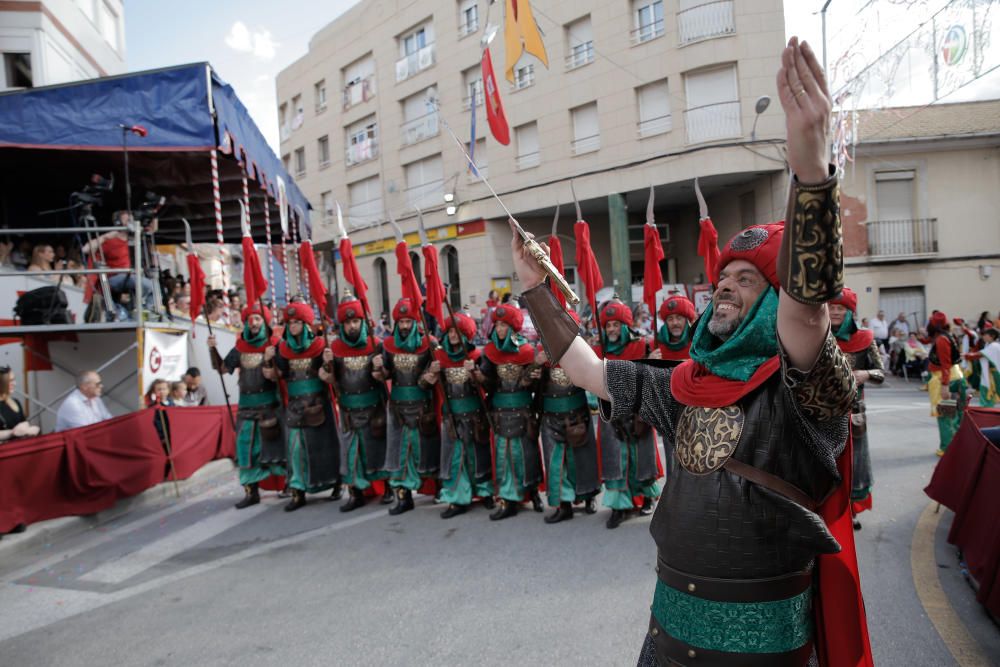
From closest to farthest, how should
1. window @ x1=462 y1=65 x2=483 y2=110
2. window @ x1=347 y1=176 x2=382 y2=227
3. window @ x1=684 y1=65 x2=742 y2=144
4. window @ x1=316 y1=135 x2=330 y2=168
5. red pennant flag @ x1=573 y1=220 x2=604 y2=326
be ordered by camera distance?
red pennant flag @ x1=573 y1=220 x2=604 y2=326 → window @ x1=684 y1=65 x2=742 y2=144 → window @ x1=462 y1=65 x2=483 y2=110 → window @ x1=347 y1=176 x2=382 y2=227 → window @ x1=316 y1=135 x2=330 y2=168

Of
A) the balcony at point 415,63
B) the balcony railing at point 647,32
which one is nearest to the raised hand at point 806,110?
the balcony railing at point 647,32

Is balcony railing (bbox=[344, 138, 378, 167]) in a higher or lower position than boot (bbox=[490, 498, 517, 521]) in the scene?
higher

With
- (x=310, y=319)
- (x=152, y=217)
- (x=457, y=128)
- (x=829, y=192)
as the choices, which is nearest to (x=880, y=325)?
(x=457, y=128)

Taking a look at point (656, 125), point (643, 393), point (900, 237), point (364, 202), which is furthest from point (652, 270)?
point (364, 202)

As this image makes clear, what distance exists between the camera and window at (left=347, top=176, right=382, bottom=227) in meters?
24.9

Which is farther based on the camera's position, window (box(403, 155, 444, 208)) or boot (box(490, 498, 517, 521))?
window (box(403, 155, 444, 208))

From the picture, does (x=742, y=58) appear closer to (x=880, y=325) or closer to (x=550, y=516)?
(x=880, y=325)

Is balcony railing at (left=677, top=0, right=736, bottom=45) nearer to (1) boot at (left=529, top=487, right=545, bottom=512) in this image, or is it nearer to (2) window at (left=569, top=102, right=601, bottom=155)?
(2) window at (left=569, top=102, right=601, bottom=155)

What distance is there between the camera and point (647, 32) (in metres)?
16.7

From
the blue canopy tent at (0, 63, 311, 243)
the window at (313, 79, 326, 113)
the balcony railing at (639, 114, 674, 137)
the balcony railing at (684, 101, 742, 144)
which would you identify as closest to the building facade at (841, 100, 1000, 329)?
A: the balcony railing at (684, 101, 742, 144)

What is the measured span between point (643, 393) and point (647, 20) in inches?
682

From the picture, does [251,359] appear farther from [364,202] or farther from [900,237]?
[364,202]

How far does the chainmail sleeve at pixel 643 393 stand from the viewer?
1.92 m

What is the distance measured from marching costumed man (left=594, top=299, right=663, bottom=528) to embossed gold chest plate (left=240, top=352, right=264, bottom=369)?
3485 millimetres
